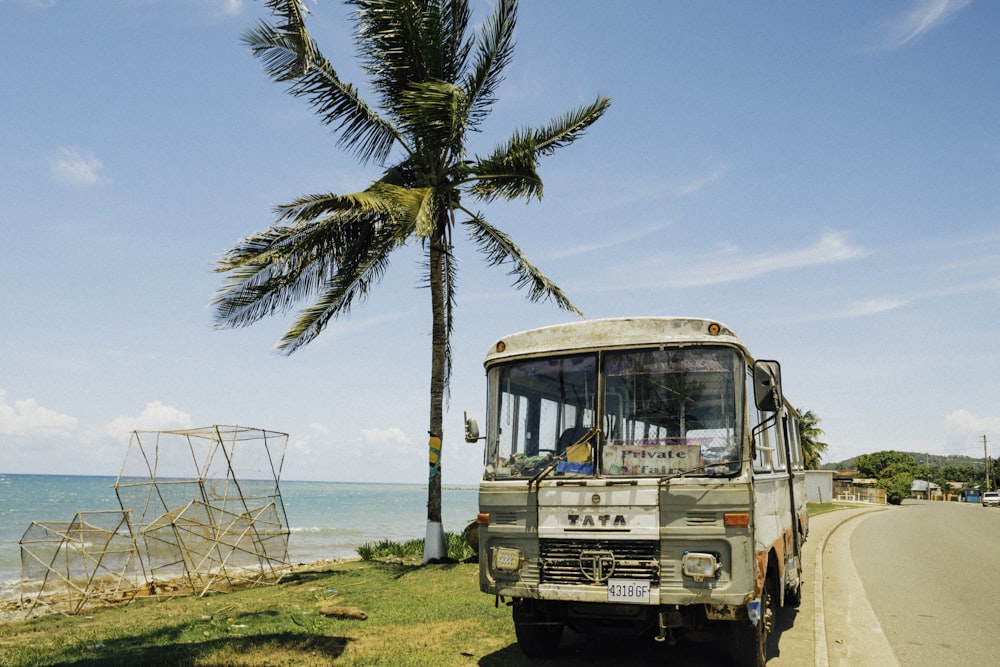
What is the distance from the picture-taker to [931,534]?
1011 inches

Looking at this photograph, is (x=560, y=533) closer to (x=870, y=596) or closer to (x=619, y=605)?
(x=619, y=605)

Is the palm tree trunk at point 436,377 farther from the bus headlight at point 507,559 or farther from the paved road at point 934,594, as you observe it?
the bus headlight at point 507,559

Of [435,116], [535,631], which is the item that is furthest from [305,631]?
[435,116]

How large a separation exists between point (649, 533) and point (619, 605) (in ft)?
2.29

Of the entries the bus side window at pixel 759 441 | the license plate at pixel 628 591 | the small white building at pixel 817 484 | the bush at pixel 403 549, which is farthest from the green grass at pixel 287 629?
the small white building at pixel 817 484

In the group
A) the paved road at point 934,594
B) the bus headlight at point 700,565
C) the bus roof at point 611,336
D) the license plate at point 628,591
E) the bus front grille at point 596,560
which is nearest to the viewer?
the bus headlight at point 700,565

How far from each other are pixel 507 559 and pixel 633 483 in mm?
1363

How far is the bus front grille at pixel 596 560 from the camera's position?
20.6 feet

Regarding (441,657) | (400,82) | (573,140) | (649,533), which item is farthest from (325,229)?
(649,533)

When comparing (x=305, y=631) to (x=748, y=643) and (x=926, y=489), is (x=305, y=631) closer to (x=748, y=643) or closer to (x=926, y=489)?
(x=748, y=643)

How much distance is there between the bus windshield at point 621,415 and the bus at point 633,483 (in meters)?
0.01

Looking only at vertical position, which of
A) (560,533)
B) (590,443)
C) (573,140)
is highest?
(573,140)

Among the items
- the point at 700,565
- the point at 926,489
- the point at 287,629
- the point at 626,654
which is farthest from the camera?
the point at 926,489

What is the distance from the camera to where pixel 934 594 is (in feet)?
39.6
